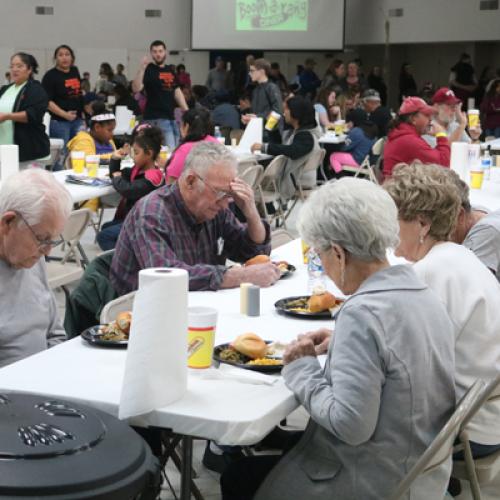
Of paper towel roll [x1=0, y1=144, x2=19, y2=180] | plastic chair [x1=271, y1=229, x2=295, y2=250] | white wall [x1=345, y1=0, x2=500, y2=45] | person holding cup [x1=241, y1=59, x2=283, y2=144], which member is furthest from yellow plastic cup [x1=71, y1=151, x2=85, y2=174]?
white wall [x1=345, y1=0, x2=500, y2=45]

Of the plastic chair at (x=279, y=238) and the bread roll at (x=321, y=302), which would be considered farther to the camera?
the plastic chair at (x=279, y=238)

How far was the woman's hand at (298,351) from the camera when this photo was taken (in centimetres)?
247

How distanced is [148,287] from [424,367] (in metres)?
0.68

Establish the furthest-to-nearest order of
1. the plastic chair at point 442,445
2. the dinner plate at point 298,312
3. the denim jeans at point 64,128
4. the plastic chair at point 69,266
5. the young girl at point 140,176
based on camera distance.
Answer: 1. the denim jeans at point 64,128
2. the young girl at point 140,176
3. the plastic chair at point 69,266
4. the dinner plate at point 298,312
5. the plastic chair at point 442,445

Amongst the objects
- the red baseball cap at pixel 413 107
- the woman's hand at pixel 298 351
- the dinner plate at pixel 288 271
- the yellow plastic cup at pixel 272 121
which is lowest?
the dinner plate at pixel 288 271

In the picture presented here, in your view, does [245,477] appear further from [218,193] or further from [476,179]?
[476,179]

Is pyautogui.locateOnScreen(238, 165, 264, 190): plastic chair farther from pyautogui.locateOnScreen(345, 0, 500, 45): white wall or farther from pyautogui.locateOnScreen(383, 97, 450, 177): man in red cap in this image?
pyautogui.locateOnScreen(345, 0, 500, 45): white wall

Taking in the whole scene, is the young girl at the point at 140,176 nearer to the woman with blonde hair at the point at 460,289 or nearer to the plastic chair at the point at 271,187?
the plastic chair at the point at 271,187

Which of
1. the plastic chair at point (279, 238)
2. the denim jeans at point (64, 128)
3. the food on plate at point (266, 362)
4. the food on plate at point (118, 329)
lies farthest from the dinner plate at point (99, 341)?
the denim jeans at point (64, 128)

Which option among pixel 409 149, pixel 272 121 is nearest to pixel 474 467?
pixel 409 149

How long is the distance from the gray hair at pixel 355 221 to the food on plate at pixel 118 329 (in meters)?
0.75

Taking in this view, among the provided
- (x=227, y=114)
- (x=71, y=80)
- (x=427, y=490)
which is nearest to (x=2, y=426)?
(x=427, y=490)

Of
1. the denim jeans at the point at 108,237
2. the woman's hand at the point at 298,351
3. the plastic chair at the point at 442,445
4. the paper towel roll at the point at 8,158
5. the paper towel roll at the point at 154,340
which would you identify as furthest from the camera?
the denim jeans at the point at 108,237

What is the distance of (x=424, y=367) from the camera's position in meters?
2.20
